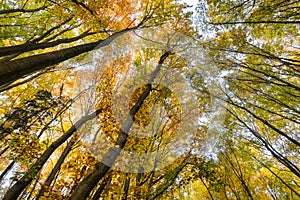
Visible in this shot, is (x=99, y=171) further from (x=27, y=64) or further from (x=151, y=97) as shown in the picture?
(x=151, y=97)

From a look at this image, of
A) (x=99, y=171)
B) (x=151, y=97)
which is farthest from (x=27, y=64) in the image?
(x=151, y=97)

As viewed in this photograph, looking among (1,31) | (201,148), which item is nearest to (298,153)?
(201,148)

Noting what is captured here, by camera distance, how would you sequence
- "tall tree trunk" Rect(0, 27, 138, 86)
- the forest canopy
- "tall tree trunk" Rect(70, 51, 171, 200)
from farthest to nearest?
the forest canopy < "tall tree trunk" Rect(70, 51, 171, 200) < "tall tree trunk" Rect(0, 27, 138, 86)

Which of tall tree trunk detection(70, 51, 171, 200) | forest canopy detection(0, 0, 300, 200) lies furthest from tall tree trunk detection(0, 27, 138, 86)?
tall tree trunk detection(70, 51, 171, 200)

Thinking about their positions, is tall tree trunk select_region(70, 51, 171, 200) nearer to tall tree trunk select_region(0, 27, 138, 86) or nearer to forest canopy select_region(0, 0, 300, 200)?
forest canopy select_region(0, 0, 300, 200)

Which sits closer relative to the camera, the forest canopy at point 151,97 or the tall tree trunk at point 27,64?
the tall tree trunk at point 27,64

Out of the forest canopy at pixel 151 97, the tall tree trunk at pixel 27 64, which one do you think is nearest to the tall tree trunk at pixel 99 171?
the forest canopy at pixel 151 97

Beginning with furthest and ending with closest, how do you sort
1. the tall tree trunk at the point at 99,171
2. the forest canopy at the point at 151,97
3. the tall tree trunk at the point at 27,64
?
the forest canopy at the point at 151,97 < the tall tree trunk at the point at 99,171 < the tall tree trunk at the point at 27,64

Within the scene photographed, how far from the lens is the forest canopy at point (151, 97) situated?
392 centimetres

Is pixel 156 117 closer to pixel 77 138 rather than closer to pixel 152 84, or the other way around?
pixel 152 84

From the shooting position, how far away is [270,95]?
4.62 m

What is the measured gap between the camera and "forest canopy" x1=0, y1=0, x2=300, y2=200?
12.9ft

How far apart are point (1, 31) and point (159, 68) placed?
522cm

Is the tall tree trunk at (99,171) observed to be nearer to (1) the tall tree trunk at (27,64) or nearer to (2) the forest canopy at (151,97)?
(2) the forest canopy at (151,97)
